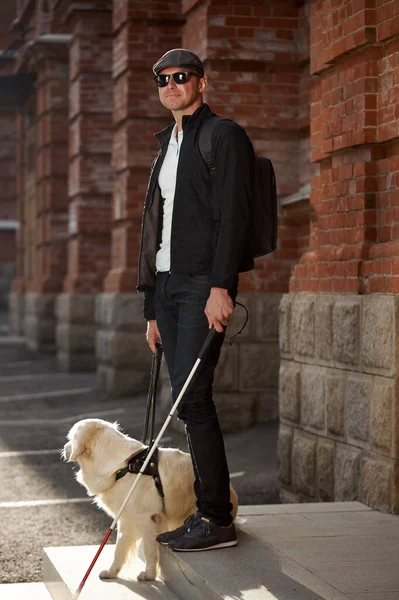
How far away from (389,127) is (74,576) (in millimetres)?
2919

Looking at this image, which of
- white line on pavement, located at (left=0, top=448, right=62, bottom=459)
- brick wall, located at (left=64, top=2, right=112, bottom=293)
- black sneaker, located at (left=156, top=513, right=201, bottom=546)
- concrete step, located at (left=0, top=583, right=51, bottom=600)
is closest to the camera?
black sneaker, located at (left=156, top=513, right=201, bottom=546)

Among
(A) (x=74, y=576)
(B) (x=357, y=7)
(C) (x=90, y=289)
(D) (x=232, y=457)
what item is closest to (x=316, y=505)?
(A) (x=74, y=576)

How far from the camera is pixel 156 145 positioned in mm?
13891

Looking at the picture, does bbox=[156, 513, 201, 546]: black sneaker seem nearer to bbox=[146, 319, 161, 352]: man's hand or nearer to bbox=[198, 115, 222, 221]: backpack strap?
bbox=[146, 319, 161, 352]: man's hand

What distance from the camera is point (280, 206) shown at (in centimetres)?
1063

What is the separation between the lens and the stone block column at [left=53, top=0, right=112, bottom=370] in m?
17.2

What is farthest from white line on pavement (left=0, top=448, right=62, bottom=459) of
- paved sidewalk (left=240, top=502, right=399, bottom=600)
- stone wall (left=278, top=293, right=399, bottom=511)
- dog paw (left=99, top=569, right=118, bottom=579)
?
dog paw (left=99, top=569, right=118, bottom=579)

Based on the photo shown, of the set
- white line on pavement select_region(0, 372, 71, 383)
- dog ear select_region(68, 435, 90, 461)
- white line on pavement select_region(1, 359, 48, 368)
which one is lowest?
white line on pavement select_region(0, 372, 71, 383)

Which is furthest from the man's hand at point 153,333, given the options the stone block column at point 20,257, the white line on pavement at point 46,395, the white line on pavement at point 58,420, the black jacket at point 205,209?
the stone block column at point 20,257

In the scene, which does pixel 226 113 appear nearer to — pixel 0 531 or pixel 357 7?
pixel 357 7

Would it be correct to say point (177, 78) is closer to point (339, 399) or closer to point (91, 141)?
point (339, 399)

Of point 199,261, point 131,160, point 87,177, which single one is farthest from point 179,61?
point 87,177

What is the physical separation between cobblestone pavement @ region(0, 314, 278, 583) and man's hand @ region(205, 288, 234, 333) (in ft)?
6.15

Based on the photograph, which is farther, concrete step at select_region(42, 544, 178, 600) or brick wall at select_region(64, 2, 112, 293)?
brick wall at select_region(64, 2, 112, 293)
